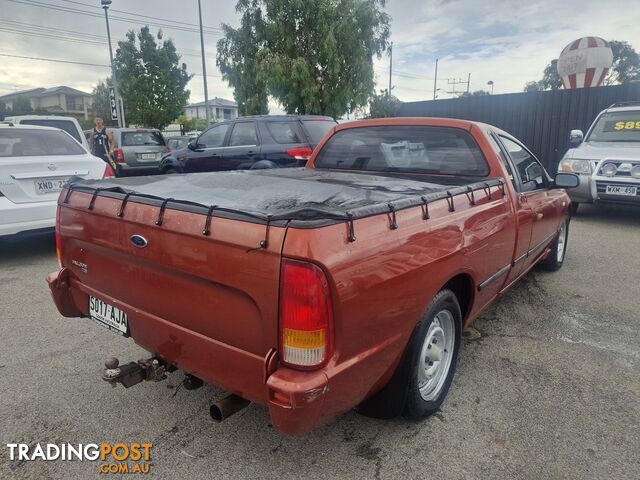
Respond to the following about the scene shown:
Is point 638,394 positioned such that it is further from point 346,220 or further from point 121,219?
point 121,219

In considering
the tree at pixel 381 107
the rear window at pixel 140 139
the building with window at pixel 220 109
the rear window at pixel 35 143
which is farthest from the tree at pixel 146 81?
the building with window at pixel 220 109

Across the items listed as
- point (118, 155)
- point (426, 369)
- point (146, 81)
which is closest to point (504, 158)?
point (426, 369)

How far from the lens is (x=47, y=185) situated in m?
5.30

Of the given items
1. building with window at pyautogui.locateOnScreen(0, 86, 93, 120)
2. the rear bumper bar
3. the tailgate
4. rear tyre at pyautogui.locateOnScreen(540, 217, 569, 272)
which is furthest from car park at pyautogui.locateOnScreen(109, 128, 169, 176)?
building with window at pyautogui.locateOnScreen(0, 86, 93, 120)

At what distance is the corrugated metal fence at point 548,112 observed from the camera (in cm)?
1170

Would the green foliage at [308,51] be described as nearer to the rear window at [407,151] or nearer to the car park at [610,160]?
the car park at [610,160]

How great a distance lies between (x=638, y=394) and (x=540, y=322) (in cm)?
110

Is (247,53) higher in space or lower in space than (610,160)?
higher

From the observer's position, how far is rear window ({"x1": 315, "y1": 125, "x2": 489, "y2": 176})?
3428mm

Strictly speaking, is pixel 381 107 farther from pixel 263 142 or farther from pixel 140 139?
pixel 263 142

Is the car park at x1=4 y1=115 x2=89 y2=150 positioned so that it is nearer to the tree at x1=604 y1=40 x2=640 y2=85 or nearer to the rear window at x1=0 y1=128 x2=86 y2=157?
the rear window at x1=0 y1=128 x2=86 y2=157

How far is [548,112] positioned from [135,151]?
37.4ft

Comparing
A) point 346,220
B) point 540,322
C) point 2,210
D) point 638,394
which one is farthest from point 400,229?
point 2,210

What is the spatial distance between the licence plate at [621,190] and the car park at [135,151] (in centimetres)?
1081
